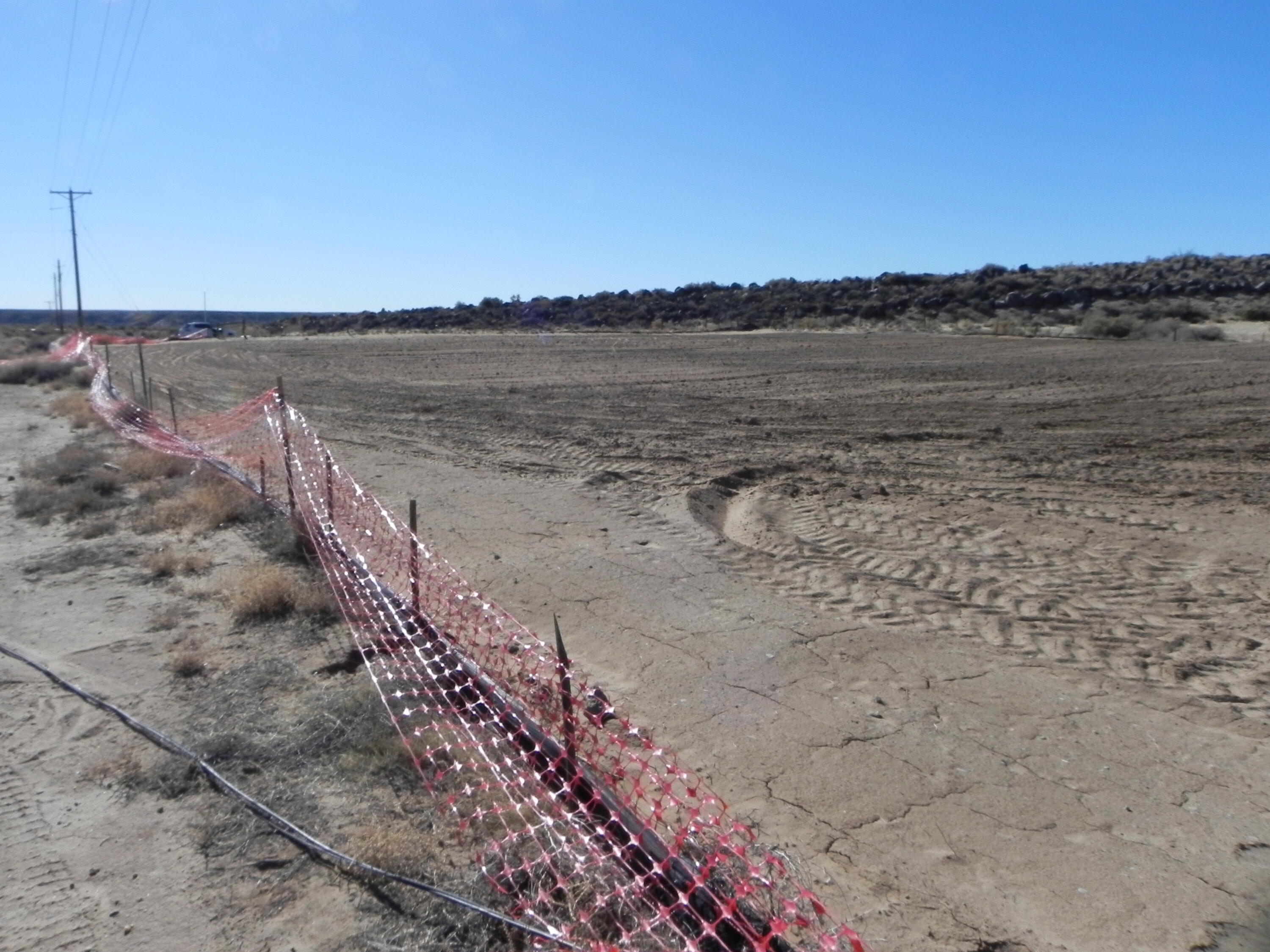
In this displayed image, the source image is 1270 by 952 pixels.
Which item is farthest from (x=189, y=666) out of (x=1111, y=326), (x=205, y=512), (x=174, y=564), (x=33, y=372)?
(x=1111, y=326)

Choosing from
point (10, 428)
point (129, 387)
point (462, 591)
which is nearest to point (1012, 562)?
point (462, 591)

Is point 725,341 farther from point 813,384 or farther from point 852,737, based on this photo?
point 852,737

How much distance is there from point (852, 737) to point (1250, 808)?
6.40 ft

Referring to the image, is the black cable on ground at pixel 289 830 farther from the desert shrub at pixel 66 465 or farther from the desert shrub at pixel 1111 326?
the desert shrub at pixel 1111 326

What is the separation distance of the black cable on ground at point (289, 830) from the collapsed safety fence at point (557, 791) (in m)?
0.12

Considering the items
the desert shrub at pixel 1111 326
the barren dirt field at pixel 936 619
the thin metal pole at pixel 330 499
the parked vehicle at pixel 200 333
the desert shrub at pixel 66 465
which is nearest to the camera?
the barren dirt field at pixel 936 619

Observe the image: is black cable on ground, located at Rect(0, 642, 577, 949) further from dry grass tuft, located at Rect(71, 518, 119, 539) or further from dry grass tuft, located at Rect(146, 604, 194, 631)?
dry grass tuft, located at Rect(71, 518, 119, 539)

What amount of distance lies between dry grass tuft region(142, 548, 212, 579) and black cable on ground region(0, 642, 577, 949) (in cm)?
239

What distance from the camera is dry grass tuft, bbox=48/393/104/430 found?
20062 millimetres

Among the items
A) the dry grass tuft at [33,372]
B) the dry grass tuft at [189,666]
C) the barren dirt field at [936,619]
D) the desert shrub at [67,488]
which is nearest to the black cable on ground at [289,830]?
the dry grass tuft at [189,666]

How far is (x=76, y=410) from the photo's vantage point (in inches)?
854

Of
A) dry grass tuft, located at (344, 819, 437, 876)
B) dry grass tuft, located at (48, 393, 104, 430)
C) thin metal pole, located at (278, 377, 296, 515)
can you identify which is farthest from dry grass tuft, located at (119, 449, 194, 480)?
dry grass tuft, located at (344, 819, 437, 876)

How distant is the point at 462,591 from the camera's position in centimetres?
851

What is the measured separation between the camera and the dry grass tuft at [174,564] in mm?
9336
